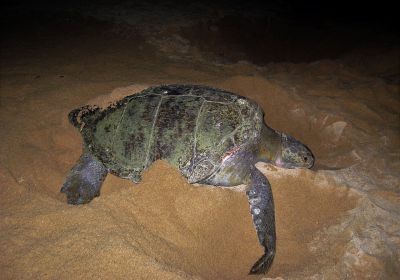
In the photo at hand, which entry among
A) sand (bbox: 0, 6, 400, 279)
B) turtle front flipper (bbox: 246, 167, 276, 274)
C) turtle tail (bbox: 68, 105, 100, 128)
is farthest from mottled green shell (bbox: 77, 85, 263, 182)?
turtle front flipper (bbox: 246, 167, 276, 274)

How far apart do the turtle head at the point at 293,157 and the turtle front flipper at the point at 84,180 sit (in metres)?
1.83

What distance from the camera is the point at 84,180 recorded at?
2.53 meters

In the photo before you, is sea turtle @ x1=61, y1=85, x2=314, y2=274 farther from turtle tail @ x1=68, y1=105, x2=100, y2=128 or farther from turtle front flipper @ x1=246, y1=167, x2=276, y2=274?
turtle tail @ x1=68, y1=105, x2=100, y2=128

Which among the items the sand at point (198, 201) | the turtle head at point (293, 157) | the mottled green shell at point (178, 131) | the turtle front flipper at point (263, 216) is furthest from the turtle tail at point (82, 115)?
the turtle head at point (293, 157)

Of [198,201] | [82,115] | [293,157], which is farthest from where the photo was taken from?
[82,115]

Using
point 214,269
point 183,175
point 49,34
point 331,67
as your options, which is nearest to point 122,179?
point 183,175

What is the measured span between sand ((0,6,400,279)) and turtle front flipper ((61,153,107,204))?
97mm

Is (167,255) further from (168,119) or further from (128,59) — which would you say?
(128,59)

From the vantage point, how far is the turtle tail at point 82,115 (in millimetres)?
2998

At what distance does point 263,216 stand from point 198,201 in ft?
1.88

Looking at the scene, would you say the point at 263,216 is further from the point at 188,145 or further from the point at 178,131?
the point at 178,131

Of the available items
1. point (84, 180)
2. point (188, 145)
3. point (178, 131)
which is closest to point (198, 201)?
point (188, 145)

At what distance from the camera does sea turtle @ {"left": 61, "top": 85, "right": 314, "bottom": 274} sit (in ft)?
7.95

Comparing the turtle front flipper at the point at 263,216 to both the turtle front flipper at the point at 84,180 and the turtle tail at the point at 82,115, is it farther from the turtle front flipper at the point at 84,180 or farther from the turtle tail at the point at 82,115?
the turtle tail at the point at 82,115
